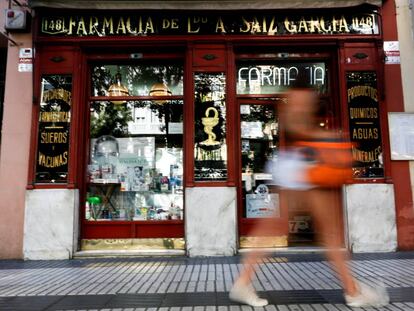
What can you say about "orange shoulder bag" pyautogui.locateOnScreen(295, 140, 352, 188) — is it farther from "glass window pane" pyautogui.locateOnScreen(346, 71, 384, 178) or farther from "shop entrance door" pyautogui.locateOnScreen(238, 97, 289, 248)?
"shop entrance door" pyautogui.locateOnScreen(238, 97, 289, 248)

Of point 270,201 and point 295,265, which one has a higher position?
point 270,201

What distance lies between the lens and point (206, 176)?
24.9ft

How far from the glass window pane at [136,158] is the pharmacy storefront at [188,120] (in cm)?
2

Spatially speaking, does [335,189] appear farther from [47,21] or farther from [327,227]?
[47,21]

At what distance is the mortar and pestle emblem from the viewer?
767 cm

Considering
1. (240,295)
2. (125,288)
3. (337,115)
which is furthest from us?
(337,115)

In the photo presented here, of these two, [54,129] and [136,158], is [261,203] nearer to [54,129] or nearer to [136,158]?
[136,158]

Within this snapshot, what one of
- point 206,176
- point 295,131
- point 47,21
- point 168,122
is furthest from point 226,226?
point 47,21

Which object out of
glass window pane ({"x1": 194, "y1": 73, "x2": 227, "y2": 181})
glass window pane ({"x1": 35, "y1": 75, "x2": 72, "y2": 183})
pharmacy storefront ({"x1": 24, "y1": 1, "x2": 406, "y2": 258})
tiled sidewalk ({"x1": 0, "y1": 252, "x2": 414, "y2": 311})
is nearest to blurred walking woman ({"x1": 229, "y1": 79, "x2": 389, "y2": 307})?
tiled sidewalk ({"x1": 0, "y1": 252, "x2": 414, "y2": 311})

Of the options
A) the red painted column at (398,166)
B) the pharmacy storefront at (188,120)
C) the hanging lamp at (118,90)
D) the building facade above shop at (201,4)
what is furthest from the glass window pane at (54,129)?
the red painted column at (398,166)

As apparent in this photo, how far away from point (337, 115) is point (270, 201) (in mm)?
2001

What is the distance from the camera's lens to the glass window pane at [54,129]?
7.62 meters

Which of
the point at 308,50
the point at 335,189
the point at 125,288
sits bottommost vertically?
the point at 125,288

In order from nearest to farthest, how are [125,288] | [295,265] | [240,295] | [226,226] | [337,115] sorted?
[240,295], [125,288], [295,265], [226,226], [337,115]
